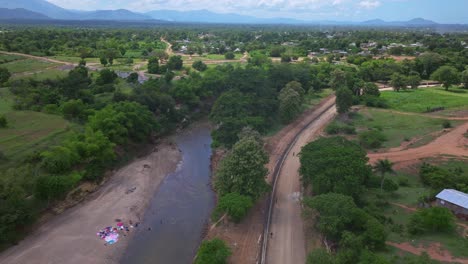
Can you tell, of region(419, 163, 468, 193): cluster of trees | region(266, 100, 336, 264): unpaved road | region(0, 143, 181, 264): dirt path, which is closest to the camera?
region(266, 100, 336, 264): unpaved road

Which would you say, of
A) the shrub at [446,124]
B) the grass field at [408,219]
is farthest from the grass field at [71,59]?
the shrub at [446,124]

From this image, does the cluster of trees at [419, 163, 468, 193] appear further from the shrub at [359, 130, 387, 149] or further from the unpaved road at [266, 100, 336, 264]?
the unpaved road at [266, 100, 336, 264]

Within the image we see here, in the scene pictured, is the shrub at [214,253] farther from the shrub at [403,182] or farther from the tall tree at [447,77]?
the tall tree at [447,77]

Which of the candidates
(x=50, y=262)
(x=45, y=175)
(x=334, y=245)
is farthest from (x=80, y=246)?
(x=334, y=245)

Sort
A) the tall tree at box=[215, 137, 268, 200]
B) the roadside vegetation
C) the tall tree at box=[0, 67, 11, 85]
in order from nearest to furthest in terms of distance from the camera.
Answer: the roadside vegetation < the tall tree at box=[215, 137, 268, 200] < the tall tree at box=[0, 67, 11, 85]

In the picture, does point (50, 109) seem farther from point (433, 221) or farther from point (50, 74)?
point (433, 221)

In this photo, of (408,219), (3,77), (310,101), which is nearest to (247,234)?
(408,219)

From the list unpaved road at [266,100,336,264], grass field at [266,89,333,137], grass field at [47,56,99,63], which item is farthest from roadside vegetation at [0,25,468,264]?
grass field at [47,56,99,63]
